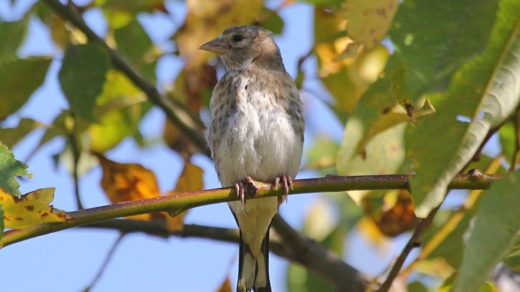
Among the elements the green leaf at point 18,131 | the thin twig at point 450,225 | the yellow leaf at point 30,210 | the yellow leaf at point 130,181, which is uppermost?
the green leaf at point 18,131

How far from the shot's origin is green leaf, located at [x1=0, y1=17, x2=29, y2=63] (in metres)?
3.80

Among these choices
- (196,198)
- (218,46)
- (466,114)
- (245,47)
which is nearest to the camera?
(466,114)

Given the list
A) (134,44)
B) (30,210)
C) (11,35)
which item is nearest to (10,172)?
(30,210)

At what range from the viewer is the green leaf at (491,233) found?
162cm

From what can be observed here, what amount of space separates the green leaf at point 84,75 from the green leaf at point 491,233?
208cm

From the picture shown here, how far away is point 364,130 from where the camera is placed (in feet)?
10.0

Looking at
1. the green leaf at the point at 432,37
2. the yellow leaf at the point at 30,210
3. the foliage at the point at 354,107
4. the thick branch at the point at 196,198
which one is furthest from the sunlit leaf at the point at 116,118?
the green leaf at the point at 432,37

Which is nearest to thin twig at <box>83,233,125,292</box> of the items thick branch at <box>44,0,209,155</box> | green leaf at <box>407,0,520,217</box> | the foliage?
the foliage

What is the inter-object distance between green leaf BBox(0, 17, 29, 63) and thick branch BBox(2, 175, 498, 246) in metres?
1.72

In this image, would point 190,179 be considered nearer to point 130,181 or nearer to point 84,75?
point 130,181

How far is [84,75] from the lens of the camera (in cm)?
361

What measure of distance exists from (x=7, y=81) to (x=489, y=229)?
241 centimetres

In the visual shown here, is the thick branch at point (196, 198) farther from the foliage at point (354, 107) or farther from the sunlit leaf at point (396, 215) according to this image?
the sunlit leaf at point (396, 215)

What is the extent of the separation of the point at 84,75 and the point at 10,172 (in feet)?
4.78
